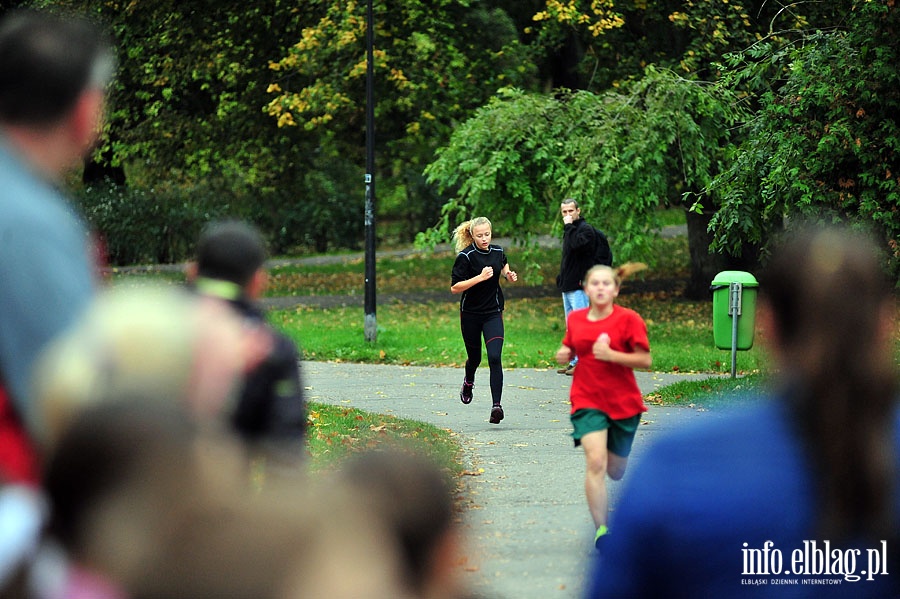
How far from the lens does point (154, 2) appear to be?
2394cm

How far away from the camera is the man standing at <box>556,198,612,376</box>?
1426cm

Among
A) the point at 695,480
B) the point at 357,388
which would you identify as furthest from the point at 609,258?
the point at 695,480

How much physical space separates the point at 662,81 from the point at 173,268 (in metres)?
18.2

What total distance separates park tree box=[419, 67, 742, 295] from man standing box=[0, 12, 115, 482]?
14.3 meters

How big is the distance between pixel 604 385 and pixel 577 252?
7814 mm

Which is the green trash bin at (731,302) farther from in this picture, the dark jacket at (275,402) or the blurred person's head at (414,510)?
the blurred person's head at (414,510)

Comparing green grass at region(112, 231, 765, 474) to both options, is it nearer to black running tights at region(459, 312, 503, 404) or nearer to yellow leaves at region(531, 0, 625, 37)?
black running tights at region(459, 312, 503, 404)

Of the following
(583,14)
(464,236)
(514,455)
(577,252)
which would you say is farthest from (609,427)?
(583,14)

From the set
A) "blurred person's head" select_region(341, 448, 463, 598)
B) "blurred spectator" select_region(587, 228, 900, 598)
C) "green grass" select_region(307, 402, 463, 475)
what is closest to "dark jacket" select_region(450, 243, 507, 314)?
"green grass" select_region(307, 402, 463, 475)

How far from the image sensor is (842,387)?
1.88 metres

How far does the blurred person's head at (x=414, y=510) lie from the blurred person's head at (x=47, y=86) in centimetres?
121

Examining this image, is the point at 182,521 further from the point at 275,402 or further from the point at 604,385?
the point at 604,385

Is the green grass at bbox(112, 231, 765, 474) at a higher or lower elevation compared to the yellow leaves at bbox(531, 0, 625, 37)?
lower

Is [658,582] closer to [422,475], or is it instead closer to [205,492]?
[422,475]
